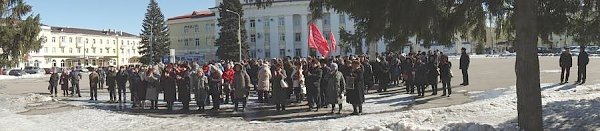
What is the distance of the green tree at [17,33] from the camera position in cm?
2938

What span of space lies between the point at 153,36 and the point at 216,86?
263ft

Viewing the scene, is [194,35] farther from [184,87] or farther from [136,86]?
[184,87]

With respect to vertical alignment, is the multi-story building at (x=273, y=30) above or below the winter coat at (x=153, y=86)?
above

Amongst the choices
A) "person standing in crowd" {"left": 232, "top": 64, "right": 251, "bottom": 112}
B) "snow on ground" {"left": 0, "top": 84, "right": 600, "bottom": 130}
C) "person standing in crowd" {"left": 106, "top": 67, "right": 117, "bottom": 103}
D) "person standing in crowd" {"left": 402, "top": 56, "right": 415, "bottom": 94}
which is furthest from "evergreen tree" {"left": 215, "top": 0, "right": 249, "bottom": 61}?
"person standing in crowd" {"left": 232, "top": 64, "right": 251, "bottom": 112}

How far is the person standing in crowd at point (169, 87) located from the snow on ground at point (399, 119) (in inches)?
51.0

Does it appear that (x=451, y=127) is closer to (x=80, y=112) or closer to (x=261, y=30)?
(x=80, y=112)

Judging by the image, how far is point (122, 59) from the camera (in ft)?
469

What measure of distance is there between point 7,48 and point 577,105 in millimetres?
26811

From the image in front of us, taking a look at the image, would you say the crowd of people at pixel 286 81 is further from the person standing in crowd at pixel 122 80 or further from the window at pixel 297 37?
the window at pixel 297 37

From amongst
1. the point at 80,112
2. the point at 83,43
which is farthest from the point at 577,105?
the point at 83,43

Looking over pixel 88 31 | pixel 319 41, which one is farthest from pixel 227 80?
pixel 88 31

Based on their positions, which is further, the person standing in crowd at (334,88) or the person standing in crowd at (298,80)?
the person standing in crowd at (298,80)

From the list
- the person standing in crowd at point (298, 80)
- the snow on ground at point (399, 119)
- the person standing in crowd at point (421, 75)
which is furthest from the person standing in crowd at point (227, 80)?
the person standing in crowd at point (421, 75)

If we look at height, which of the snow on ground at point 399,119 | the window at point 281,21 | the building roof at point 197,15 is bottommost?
the snow on ground at point 399,119
